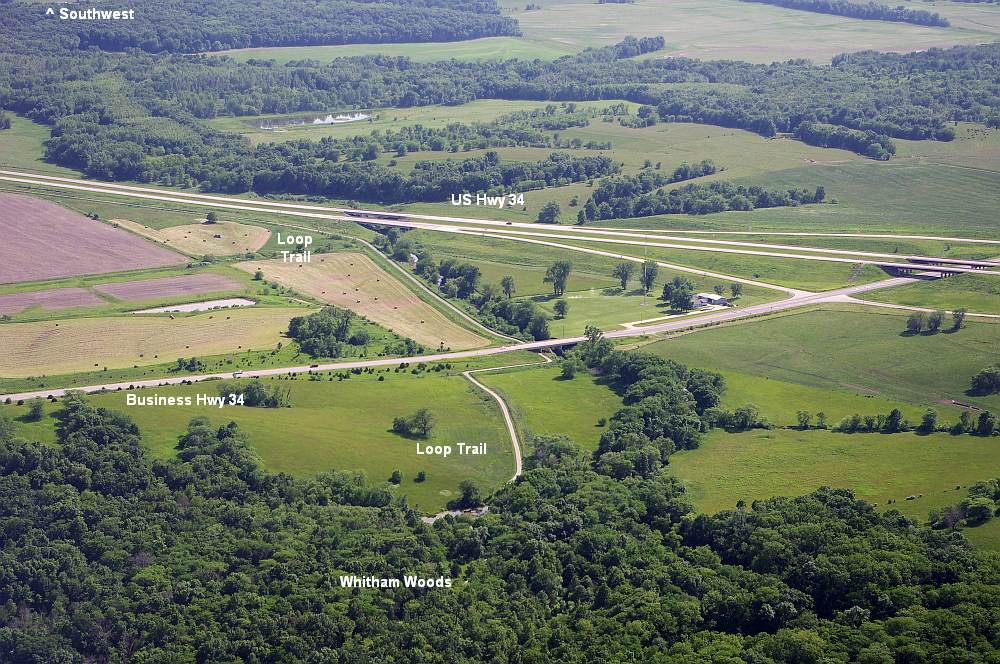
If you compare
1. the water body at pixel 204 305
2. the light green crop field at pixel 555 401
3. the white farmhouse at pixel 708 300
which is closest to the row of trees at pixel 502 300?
the light green crop field at pixel 555 401

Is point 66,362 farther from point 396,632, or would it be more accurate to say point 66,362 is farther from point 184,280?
point 396,632

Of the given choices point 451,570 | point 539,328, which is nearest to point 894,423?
point 539,328

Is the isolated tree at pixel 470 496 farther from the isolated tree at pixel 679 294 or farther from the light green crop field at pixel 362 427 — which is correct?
the isolated tree at pixel 679 294

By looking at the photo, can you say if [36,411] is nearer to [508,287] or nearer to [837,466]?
[508,287]

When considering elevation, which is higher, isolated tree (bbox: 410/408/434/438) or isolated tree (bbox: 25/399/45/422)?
isolated tree (bbox: 25/399/45/422)

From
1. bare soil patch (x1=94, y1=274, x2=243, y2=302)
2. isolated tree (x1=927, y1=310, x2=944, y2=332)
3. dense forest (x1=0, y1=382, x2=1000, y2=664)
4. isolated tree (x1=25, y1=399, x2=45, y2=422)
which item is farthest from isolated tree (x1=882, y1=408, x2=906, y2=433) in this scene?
bare soil patch (x1=94, y1=274, x2=243, y2=302)

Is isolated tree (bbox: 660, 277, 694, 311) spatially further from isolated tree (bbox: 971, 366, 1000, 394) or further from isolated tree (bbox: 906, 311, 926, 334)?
isolated tree (bbox: 971, 366, 1000, 394)
